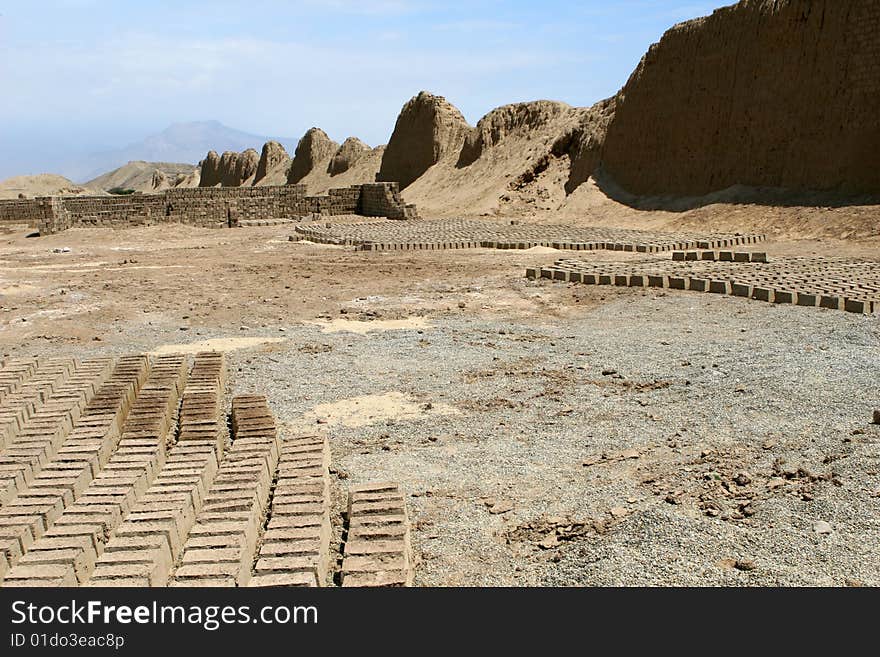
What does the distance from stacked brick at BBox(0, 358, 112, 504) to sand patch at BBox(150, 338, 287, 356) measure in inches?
59.1

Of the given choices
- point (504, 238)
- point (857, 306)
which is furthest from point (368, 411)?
point (504, 238)

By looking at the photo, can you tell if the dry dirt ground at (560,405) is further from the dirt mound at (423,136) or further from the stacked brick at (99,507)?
the dirt mound at (423,136)

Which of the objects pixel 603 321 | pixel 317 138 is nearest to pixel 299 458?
pixel 603 321

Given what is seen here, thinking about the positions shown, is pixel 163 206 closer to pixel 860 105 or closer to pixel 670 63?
pixel 670 63

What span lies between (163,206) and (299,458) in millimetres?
24398

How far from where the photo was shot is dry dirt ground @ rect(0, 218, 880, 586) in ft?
13.2

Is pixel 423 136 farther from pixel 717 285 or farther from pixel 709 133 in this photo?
pixel 717 285

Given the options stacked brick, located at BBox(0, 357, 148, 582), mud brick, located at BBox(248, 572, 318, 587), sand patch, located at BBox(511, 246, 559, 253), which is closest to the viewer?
mud brick, located at BBox(248, 572, 318, 587)

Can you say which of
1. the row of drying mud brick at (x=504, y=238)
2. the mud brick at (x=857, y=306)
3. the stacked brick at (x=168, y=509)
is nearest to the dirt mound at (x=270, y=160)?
the row of drying mud brick at (x=504, y=238)

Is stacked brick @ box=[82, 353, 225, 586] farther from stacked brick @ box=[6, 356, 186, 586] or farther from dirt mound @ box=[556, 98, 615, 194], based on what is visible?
dirt mound @ box=[556, 98, 615, 194]

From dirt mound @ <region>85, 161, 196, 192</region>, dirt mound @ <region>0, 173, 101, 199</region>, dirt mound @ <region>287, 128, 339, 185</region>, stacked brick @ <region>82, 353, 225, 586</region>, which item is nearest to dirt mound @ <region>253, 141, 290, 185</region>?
dirt mound @ <region>287, 128, 339, 185</region>

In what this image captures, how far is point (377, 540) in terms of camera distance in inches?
156

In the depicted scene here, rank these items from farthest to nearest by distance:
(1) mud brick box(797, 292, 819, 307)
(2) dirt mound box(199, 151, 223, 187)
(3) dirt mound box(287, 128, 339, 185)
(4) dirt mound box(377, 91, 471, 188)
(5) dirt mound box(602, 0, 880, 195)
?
(2) dirt mound box(199, 151, 223, 187), (3) dirt mound box(287, 128, 339, 185), (4) dirt mound box(377, 91, 471, 188), (5) dirt mound box(602, 0, 880, 195), (1) mud brick box(797, 292, 819, 307)

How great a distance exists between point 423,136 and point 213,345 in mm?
31269
